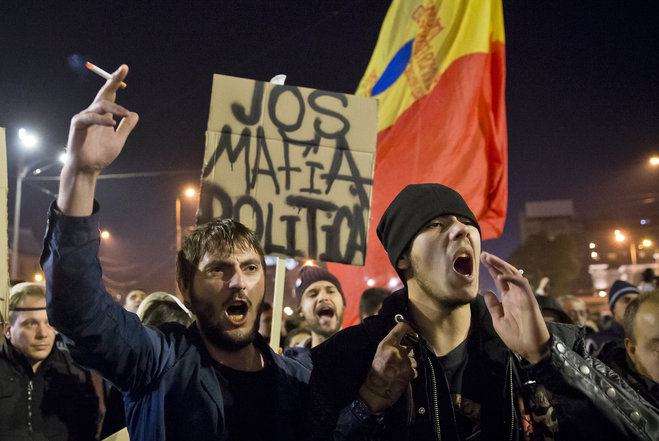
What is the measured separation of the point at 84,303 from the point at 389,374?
1172 mm

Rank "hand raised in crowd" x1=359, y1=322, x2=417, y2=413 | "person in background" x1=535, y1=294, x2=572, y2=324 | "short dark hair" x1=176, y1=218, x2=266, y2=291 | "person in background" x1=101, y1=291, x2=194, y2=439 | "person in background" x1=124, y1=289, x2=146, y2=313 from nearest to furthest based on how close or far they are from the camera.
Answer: "hand raised in crowd" x1=359, y1=322, x2=417, y2=413, "short dark hair" x1=176, y1=218, x2=266, y2=291, "person in background" x1=101, y1=291, x2=194, y2=439, "person in background" x1=535, y1=294, x2=572, y2=324, "person in background" x1=124, y1=289, x2=146, y2=313

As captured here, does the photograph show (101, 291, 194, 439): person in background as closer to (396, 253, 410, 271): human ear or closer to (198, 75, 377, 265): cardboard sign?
(198, 75, 377, 265): cardboard sign

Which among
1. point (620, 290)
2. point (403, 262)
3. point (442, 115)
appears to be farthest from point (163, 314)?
point (620, 290)

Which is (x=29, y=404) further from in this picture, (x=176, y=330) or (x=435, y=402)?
(x=435, y=402)

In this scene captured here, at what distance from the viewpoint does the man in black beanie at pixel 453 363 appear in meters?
1.99

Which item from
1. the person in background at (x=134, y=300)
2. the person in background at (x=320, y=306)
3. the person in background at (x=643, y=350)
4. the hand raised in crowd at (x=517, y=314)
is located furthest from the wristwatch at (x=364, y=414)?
the person in background at (x=134, y=300)

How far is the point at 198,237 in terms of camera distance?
8.68 feet

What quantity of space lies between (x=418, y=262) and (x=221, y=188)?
178 centimetres

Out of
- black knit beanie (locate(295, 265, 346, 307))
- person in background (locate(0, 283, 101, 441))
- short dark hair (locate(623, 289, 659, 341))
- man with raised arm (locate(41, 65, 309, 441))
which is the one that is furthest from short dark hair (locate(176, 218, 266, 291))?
black knit beanie (locate(295, 265, 346, 307))

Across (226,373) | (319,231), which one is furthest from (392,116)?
(226,373)

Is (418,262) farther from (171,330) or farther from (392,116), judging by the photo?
(392,116)

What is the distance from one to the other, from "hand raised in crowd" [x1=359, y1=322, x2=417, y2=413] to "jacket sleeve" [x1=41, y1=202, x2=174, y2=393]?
957mm

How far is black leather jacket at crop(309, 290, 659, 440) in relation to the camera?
6.48 feet

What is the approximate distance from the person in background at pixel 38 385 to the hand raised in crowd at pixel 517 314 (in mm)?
3063
